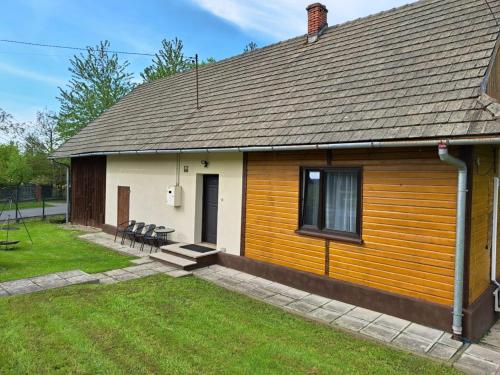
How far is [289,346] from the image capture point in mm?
4578

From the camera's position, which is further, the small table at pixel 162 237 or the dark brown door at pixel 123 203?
the dark brown door at pixel 123 203

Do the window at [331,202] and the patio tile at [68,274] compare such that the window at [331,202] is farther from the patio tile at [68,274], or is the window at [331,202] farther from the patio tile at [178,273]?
the patio tile at [68,274]

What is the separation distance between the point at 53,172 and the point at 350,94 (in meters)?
31.6

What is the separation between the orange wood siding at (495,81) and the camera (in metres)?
5.63

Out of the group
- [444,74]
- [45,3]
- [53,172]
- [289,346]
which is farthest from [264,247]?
[53,172]

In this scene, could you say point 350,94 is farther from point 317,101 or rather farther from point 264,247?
point 264,247

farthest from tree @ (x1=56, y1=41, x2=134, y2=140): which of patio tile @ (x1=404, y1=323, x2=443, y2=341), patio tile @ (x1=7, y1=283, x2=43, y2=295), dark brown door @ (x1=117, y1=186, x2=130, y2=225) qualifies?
patio tile @ (x1=404, y1=323, x2=443, y2=341)

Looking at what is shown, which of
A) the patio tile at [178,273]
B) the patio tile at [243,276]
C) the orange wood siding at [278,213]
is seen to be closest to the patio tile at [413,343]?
the orange wood siding at [278,213]

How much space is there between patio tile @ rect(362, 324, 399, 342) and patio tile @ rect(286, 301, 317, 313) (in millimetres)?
1017

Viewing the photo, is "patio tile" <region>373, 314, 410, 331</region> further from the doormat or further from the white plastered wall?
the doormat

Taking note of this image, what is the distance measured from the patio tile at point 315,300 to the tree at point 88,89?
26188 mm

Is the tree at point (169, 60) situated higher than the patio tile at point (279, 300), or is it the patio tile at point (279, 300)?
the tree at point (169, 60)

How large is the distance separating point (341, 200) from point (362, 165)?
79cm

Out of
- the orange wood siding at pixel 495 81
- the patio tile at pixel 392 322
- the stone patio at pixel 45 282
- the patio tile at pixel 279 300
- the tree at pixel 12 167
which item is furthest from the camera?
the tree at pixel 12 167
